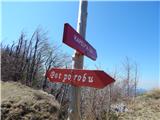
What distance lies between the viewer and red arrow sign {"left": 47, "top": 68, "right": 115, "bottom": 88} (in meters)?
2.84

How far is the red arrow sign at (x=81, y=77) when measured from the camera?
9.30 feet

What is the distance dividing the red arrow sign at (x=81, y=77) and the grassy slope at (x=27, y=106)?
2.80m

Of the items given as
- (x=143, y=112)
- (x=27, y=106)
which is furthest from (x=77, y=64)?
(x=143, y=112)

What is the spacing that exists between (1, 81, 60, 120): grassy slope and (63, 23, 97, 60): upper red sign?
9.03ft

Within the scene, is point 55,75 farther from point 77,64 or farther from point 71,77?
point 77,64

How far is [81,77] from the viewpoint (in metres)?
3.01

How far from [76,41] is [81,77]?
0.48 metres

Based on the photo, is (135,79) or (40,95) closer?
(40,95)

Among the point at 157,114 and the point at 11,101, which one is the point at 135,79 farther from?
the point at 11,101

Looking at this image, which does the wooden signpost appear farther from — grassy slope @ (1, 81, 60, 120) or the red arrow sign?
grassy slope @ (1, 81, 60, 120)

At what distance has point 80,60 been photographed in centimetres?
336

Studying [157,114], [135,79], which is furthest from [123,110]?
[135,79]

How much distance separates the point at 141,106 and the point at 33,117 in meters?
6.15

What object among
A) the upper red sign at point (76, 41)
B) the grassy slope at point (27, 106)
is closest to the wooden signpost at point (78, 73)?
the upper red sign at point (76, 41)
